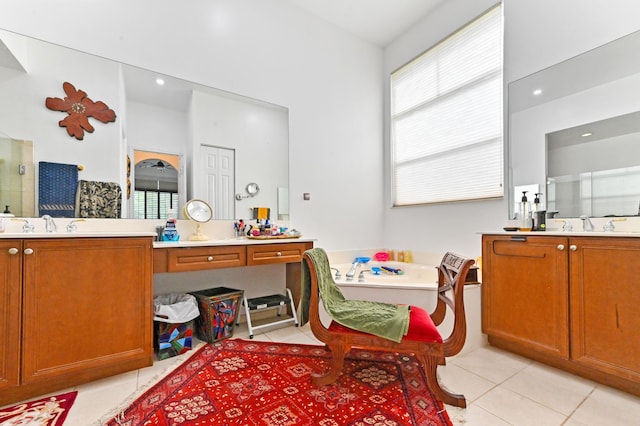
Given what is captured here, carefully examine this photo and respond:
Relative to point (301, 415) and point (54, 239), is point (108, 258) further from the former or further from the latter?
point (301, 415)

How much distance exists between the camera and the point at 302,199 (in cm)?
318

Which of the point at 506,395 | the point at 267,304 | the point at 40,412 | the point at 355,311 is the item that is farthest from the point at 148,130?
the point at 506,395

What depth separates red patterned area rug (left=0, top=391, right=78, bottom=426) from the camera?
1349 mm

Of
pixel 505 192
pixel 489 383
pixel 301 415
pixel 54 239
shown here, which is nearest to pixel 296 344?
pixel 301 415

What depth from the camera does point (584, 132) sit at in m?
2.11

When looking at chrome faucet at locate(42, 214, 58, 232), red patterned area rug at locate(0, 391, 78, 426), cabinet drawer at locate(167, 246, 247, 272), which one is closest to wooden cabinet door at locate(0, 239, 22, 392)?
red patterned area rug at locate(0, 391, 78, 426)

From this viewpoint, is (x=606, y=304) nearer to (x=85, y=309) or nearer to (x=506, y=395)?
(x=506, y=395)

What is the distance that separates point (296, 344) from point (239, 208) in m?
1.33

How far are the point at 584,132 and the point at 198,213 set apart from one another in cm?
307

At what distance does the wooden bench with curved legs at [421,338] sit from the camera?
1505mm

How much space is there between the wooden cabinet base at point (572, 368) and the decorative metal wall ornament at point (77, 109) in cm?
346

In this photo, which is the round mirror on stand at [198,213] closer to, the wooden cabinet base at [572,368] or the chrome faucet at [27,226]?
the chrome faucet at [27,226]

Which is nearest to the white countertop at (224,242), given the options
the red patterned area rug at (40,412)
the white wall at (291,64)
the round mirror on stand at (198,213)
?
the round mirror on stand at (198,213)

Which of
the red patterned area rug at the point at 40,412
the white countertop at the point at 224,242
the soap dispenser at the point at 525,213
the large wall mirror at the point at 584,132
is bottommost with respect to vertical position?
the red patterned area rug at the point at 40,412
